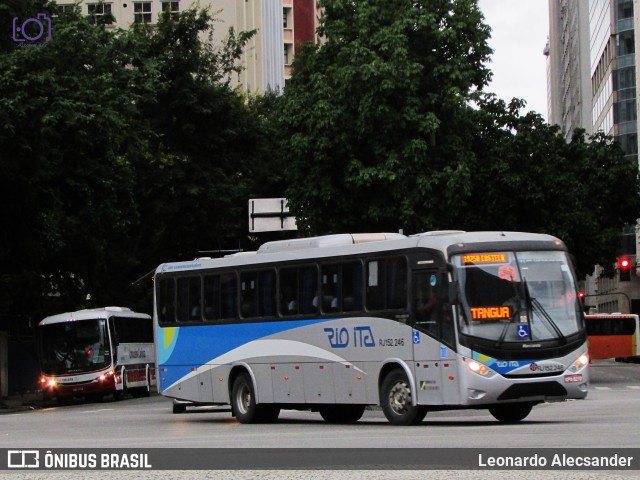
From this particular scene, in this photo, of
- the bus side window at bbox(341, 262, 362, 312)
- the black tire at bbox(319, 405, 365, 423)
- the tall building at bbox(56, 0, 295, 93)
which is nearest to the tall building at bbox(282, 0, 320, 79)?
the tall building at bbox(56, 0, 295, 93)

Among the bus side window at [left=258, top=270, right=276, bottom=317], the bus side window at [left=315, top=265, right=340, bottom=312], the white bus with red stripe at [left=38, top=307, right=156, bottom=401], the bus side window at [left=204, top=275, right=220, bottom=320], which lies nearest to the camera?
the bus side window at [left=315, top=265, right=340, bottom=312]

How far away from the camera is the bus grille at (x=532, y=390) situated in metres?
21.9

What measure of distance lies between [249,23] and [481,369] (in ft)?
259

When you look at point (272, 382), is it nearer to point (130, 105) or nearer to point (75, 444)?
point (75, 444)

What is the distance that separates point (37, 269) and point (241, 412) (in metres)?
19.3

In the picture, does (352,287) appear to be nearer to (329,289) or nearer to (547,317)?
(329,289)

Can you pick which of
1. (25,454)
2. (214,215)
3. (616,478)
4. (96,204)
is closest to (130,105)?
(96,204)

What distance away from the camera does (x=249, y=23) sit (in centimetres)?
9881

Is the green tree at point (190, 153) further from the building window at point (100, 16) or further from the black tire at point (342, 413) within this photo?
the black tire at point (342, 413)

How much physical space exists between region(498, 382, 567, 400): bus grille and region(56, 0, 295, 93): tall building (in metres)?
55.2

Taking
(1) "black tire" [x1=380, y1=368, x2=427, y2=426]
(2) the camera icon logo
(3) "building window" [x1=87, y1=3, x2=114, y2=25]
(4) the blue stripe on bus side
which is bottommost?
(1) "black tire" [x1=380, y1=368, x2=427, y2=426]

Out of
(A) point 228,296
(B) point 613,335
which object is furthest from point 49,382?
(B) point 613,335

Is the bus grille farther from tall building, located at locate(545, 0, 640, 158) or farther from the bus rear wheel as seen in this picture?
tall building, located at locate(545, 0, 640, 158)

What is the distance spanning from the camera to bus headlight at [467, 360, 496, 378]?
858 inches
